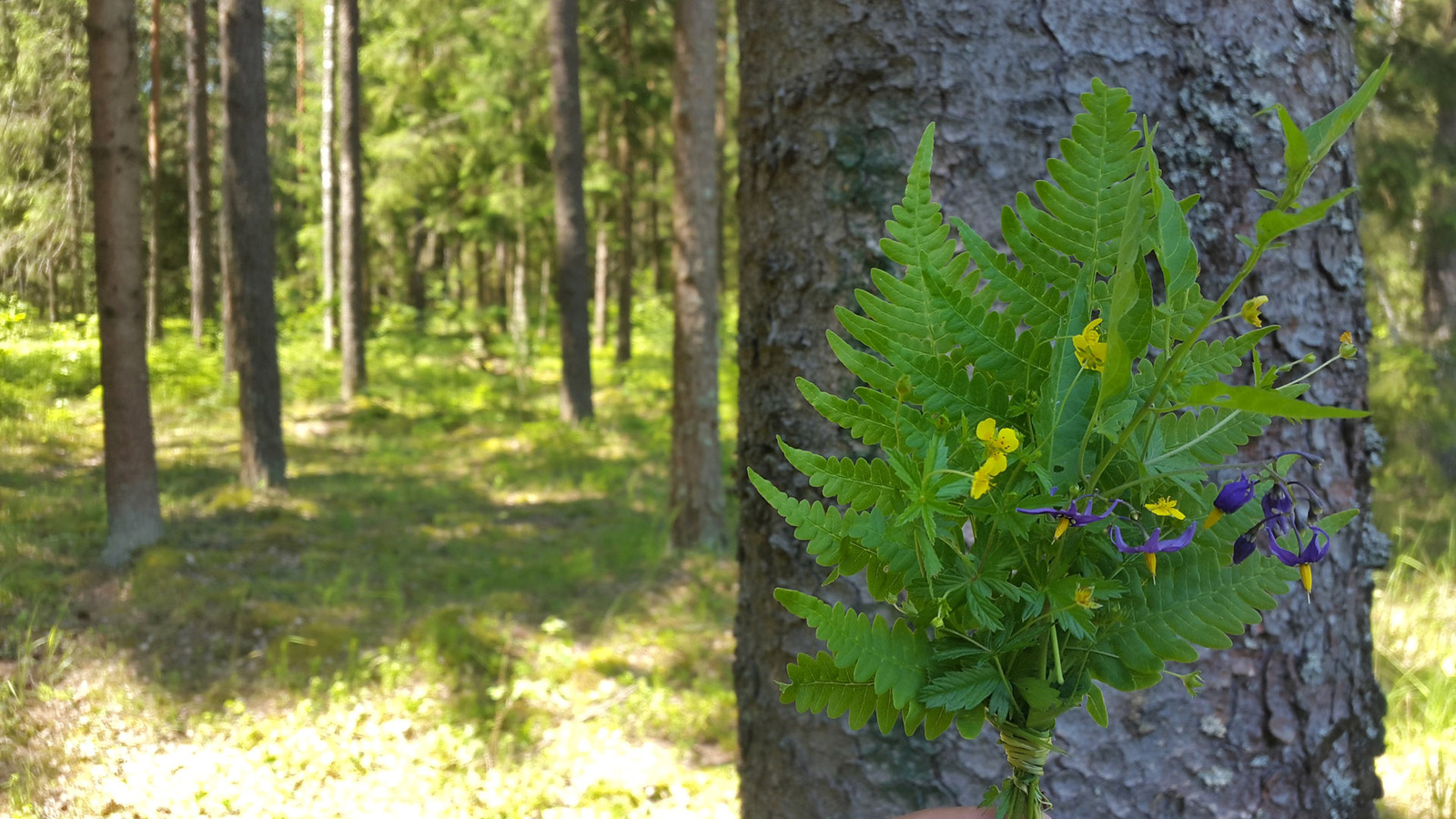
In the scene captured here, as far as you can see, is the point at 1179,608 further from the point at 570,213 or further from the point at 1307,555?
the point at 570,213

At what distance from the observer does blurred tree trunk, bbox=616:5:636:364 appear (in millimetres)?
16109

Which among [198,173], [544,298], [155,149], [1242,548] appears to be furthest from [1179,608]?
[544,298]

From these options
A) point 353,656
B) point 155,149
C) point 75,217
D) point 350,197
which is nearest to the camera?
point 75,217

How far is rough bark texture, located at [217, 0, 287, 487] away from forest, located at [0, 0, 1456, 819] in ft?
0.12

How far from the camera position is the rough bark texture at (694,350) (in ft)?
24.6

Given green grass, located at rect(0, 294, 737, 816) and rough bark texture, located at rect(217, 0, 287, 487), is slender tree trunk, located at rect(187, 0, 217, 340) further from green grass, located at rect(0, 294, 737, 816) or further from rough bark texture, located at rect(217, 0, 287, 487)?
green grass, located at rect(0, 294, 737, 816)

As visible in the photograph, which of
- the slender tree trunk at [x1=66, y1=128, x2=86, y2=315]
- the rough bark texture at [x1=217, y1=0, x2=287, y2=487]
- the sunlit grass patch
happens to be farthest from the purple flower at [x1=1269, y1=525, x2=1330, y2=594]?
the rough bark texture at [x1=217, y1=0, x2=287, y2=487]

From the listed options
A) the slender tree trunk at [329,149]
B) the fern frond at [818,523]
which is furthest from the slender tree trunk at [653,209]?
the fern frond at [818,523]

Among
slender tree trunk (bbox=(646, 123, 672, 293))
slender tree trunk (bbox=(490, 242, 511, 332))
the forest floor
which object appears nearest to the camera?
the forest floor

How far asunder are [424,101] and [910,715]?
19393 millimetres

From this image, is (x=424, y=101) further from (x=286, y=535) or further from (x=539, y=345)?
(x=286, y=535)

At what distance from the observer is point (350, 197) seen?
13.8 m

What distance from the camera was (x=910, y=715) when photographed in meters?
0.94

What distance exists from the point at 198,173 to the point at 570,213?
540 cm
